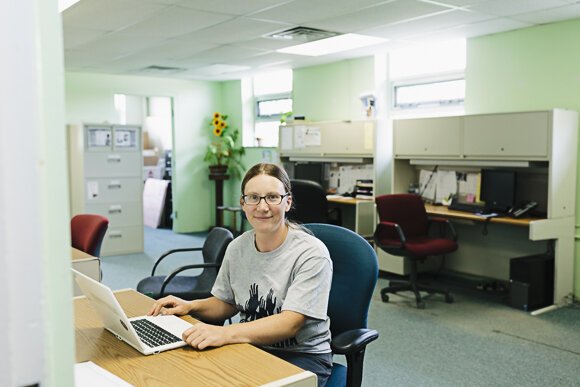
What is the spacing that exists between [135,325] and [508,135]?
12.3ft

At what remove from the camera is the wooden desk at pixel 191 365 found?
1364 millimetres

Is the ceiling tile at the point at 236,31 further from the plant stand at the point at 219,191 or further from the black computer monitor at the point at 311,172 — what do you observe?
the plant stand at the point at 219,191

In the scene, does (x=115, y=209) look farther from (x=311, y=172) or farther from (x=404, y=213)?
(x=404, y=213)

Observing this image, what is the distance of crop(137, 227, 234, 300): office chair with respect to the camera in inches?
127

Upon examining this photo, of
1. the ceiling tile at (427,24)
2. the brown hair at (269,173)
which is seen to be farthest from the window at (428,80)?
the brown hair at (269,173)

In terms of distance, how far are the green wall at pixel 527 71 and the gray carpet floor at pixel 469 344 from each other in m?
0.88

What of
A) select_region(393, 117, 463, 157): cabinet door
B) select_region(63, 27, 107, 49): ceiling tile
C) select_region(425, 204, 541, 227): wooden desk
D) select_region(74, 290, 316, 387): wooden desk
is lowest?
select_region(425, 204, 541, 227): wooden desk

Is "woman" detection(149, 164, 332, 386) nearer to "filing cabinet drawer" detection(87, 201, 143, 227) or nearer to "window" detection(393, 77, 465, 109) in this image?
"window" detection(393, 77, 465, 109)

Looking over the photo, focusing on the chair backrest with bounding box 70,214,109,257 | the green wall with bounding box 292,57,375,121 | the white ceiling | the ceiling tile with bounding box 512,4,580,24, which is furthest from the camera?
the green wall with bounding box 292,57,375,121

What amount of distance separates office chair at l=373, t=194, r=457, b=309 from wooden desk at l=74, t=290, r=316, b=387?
3.23 meters

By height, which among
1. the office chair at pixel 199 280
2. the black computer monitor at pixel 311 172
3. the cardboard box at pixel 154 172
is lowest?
the office chair at pixel 199 280

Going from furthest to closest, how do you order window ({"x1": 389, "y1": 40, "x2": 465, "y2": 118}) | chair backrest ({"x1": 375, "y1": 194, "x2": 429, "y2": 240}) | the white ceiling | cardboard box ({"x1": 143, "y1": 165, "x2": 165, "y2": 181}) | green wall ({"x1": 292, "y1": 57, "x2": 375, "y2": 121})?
1. cardboard box ({"x1": 143, "y1": 165, "x2": 165, "y2": 181})
2. green wall ({"x1": 292, "y1": 57, "x2": 375, "y2": 121})
3. window ({"x1": 389, "y1": 40, "x2": 465, "y2": 118})
4. chair backrest ({"x1": 375, "y1": 194, "x2": 429, "y2": 240})
5. the white ceiling

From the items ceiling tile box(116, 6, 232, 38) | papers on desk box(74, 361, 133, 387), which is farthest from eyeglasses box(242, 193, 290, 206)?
ceiling tile box(116, 6, 232, 38)

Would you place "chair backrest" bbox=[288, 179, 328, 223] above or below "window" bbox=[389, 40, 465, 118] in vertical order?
below
